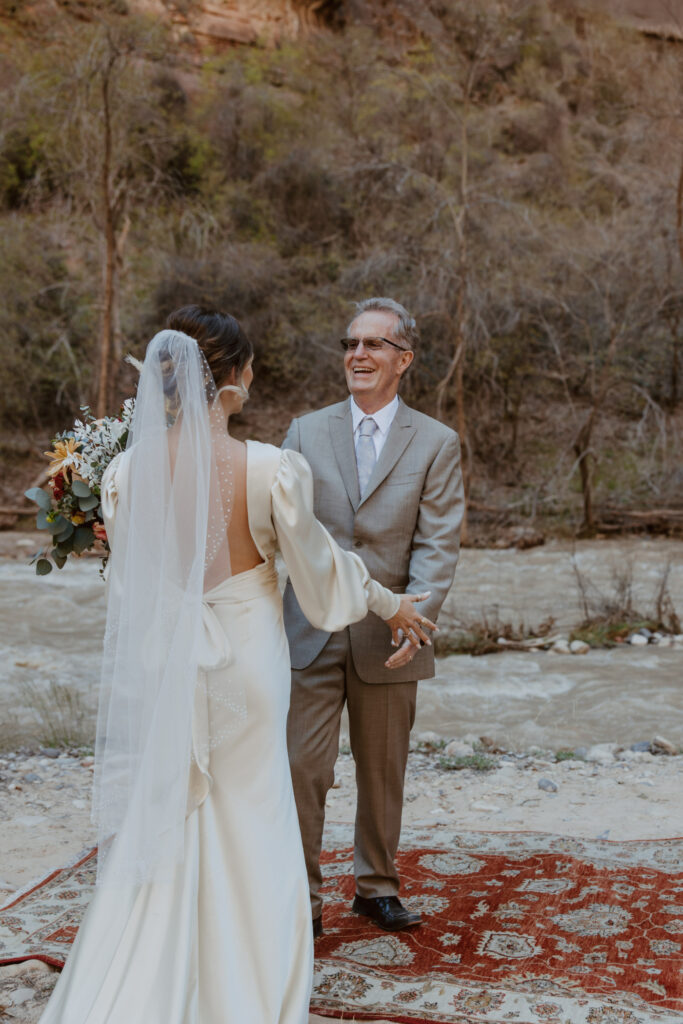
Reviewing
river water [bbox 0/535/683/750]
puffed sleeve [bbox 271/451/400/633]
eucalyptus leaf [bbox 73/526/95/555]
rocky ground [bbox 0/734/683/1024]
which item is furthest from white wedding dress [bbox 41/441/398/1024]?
river water [bbox 0/535/683/750]

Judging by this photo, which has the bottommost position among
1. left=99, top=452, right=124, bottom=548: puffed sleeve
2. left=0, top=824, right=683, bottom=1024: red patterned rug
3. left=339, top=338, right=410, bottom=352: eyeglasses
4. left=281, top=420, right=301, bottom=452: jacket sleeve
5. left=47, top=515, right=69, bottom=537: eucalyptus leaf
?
left=0, top=824, right=683, bottom=1024: red patterned rug

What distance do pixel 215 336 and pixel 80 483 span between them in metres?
0.75

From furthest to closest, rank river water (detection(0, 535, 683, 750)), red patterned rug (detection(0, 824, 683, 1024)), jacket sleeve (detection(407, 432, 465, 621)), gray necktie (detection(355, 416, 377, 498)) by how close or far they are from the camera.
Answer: river water (detection(0, 535, 683, 750))
gray necktie (detection(355, 416, 377, 498))
jacket sleeve (detection(407, 432, 465, 621))
red patterned rug (detection(0, 824, 683, 1024))

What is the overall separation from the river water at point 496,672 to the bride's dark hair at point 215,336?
4815 mm

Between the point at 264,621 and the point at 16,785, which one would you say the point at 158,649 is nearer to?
the point at 264,621

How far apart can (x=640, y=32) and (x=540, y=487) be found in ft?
74.8

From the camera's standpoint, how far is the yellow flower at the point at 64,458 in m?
3.26

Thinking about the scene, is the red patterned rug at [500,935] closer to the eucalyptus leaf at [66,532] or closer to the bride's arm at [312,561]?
the bride's arm at [312,561]

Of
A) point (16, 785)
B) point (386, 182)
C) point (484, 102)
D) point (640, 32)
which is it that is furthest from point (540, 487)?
point (640, 32)

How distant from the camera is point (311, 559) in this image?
111 inches

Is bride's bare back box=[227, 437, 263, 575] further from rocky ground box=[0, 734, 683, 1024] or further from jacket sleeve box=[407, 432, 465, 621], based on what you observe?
rocky ground box=[0, 734, 683, 1024]

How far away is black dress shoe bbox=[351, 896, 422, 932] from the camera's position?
11.8 ft

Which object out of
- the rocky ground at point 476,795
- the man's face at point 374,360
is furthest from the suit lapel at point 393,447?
the rocky ground at point 476,795

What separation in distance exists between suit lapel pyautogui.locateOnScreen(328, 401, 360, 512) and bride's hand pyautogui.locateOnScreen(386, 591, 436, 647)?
0.48 metres
